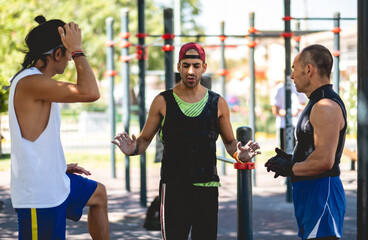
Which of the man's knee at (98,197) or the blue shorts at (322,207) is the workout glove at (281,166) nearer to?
the blue shorts at (322,207)

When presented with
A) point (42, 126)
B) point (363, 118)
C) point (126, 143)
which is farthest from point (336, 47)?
point (42, 126)

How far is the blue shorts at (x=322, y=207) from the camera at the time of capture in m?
2.98

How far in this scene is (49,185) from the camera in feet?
9.82

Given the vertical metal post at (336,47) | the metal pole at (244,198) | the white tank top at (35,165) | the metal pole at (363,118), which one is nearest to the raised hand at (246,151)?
the metal pole at (244,198)

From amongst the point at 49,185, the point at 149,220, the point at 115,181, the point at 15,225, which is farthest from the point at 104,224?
the point at 115,181

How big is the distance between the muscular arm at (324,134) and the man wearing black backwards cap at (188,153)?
28.6 inches

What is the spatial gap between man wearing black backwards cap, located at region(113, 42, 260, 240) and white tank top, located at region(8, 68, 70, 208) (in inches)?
23.5

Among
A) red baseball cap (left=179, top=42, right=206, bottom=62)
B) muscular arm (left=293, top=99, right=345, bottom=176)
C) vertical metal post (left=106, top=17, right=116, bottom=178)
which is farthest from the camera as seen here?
vertical metal post (left=106, top=17, right=116, bottom=178)

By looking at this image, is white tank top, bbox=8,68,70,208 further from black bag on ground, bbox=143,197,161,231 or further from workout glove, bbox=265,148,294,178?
black bag on ground, bbox=143,197,161,231

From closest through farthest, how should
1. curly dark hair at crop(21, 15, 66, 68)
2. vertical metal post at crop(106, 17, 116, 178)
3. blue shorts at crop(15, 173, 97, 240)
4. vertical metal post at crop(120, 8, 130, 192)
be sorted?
1. blue shorts at crop(15, 173, 97, 240)
2. curly dark hair at crop(21, 15, 66, 68)
3. vertical metal post at crop(120, 8, 130, 192)
4. vertical metal post at crop(106, 17, 116, 178)

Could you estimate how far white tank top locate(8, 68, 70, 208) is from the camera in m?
2.95

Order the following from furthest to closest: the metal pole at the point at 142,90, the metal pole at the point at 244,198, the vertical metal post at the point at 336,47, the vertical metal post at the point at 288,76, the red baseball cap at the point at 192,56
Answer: the vertical metal post at the point at 336,47 → the vertical metal post at the point at 288,76 → the metal pole at the point at 142,90 → the metal pole at the point at 244,198 → the red baseball cap at the point at 192,56

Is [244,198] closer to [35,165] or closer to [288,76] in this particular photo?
[35,165]

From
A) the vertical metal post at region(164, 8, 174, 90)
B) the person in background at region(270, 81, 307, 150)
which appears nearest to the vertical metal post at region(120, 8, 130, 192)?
the vertical metal post at region(164, 8, 174, 90)
